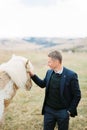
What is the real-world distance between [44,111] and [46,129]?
11.8 inches

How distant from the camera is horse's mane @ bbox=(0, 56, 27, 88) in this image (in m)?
6.62

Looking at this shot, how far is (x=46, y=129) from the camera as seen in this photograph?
6.48 meters

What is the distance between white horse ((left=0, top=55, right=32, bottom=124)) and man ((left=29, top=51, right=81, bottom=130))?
0.47 metres

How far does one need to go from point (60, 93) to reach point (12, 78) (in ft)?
3.20

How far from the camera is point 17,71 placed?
663cm

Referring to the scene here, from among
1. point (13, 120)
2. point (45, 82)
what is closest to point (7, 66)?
point (45, 82)

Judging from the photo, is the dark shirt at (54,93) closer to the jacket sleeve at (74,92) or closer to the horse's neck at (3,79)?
the jacket sleeve at (74,92)

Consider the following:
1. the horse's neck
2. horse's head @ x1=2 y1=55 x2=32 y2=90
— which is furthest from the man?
the horse's neck

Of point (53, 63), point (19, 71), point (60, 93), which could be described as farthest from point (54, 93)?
point (19, 71)

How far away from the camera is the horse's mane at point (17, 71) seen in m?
6.62

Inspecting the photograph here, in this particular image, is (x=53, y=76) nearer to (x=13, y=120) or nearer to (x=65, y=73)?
(x=65, y=73)

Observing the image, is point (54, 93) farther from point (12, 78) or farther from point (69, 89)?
point (12, 78)

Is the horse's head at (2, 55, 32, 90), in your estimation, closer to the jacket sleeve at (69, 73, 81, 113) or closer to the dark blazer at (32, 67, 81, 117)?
the dark blazer at (32, 67, 81, 117)

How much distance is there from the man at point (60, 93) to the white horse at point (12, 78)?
472mm
